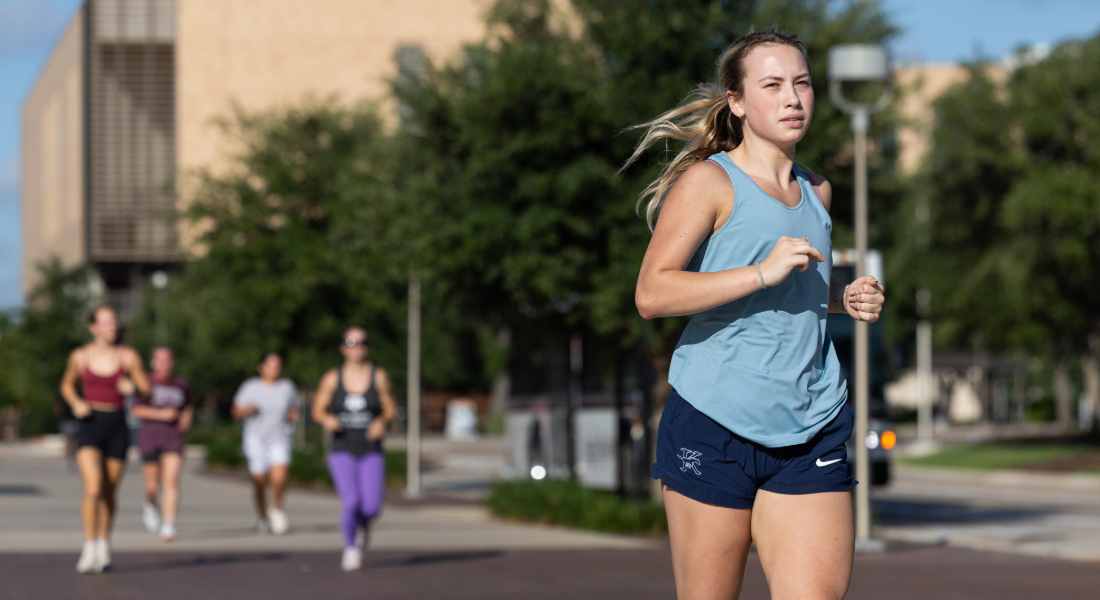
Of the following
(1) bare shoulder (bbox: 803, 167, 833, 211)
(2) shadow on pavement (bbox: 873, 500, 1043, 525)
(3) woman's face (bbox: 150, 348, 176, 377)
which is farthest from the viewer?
(2) shadow on pavement (bbox: 873, 500, 1043, 525)

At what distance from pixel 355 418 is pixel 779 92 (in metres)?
7.68

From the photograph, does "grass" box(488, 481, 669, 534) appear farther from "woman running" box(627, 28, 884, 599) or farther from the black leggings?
"woman running" box(627, 28, 884, 599)

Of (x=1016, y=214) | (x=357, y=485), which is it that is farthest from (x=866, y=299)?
(x=1016, y=214)

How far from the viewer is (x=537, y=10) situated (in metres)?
15.9

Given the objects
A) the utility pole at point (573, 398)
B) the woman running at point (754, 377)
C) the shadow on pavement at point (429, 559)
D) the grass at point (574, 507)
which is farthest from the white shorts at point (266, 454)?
the woman running at point (754, 377)

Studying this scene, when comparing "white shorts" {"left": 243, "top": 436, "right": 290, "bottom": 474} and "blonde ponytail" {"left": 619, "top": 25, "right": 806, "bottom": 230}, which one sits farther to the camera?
"white shorts" {"left": 243, "top": 436, "right": 290, "bottom": 474}

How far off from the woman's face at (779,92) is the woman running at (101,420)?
7.17 metres

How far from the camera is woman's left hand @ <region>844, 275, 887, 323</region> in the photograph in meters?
3.47

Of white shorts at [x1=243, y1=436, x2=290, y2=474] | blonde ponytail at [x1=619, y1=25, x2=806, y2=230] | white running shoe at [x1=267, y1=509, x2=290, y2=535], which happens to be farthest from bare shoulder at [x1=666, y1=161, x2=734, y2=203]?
white shorts at [x1=243, y1=436, x2=290, y2=474]

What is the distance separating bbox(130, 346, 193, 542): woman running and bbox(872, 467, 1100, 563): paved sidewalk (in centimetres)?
714

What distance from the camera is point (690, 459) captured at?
3.46m

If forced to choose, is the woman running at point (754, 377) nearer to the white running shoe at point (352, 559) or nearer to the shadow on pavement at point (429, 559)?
the white running shoe at point (352, 559)

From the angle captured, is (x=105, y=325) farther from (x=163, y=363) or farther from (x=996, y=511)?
(x=996, y=511)

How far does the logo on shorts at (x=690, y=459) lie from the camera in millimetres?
3443
